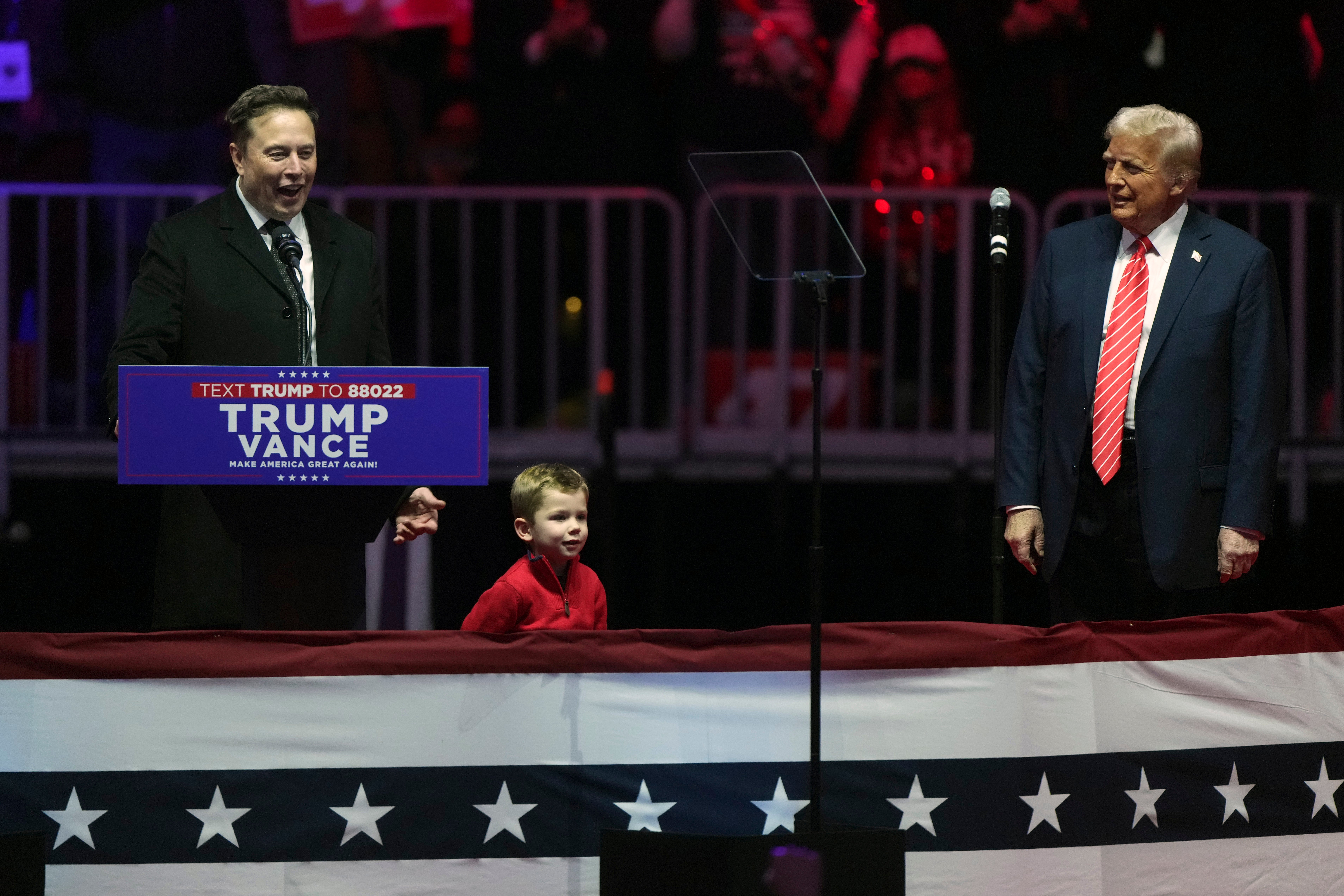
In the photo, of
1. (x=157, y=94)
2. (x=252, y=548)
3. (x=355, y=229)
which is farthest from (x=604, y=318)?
(x=252, y=548)

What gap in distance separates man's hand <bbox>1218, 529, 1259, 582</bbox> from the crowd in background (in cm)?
306

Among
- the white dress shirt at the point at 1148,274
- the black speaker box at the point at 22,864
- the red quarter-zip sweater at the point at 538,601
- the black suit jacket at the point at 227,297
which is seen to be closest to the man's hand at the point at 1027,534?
Answer: the white dress shirt at the point at 1148,274

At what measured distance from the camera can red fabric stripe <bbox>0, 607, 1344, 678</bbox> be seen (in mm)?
3221

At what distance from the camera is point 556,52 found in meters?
6.53

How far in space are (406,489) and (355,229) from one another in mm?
656

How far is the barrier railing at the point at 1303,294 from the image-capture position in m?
6.43

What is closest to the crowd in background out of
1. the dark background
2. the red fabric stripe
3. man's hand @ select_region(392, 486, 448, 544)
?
the dark background

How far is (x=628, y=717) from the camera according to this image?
3.28 metres

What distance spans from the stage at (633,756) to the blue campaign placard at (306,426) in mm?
324

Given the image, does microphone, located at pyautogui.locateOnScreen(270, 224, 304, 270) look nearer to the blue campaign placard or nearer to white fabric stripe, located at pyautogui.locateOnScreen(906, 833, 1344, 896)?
the blue campaign placard

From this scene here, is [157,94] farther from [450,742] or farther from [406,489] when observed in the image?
[450,742]

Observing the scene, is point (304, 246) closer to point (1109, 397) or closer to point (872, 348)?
point (1109, 397)

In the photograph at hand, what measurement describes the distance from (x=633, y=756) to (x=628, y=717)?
7 cm

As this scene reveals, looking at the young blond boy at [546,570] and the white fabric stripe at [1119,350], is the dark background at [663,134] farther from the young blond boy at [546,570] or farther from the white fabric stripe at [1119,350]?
the white fabric stripe at [1119,350]
